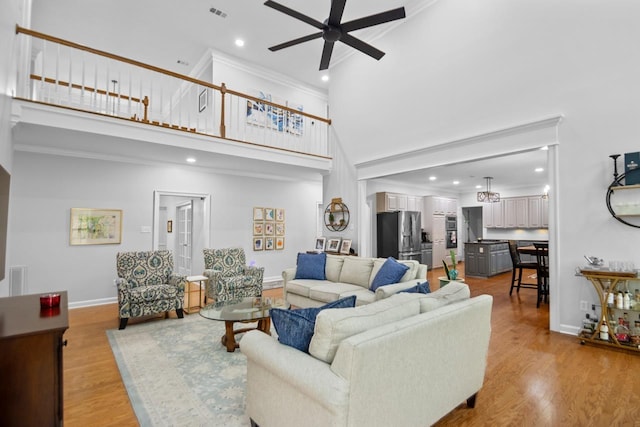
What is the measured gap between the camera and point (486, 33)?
15.0ft

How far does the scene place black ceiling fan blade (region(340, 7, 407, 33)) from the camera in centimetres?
333

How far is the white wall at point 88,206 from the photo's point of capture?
4930 mm

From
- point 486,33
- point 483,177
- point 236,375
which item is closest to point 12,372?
point 236,375

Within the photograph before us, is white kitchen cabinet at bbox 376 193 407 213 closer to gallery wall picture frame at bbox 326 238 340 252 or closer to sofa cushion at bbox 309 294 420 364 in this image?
gallery wall picture frame at bbox 326 238 340 252

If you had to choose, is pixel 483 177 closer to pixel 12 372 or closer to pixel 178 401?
pixel 178 401

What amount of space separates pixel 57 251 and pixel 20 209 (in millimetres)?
816

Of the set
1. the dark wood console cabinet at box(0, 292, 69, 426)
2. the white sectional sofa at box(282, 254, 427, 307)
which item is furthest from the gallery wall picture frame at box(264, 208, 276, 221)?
the dark wood console cabinet at box(0, 292, 69, 426)

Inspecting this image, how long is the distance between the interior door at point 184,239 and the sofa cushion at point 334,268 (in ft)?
11.8

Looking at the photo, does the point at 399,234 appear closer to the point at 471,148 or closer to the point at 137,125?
the point at 471,148

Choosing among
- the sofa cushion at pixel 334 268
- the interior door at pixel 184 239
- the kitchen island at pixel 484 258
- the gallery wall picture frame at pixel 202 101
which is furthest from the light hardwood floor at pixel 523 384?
the gallery wall picture frame at pixel 202 101

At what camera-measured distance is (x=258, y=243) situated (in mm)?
7309

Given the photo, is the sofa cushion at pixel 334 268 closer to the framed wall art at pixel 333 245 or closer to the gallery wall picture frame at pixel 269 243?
the framed wall art at pixel 333 245

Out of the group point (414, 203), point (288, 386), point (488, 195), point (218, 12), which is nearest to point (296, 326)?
point (288, 386)

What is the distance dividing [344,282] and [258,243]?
3175mm
